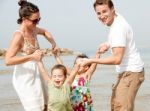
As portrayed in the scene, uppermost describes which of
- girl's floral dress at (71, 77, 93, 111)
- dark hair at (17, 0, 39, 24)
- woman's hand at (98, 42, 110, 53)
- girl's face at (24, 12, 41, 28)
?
dark hair at (17, 0, 39, 24)

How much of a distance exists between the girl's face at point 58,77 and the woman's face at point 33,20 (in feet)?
2.10

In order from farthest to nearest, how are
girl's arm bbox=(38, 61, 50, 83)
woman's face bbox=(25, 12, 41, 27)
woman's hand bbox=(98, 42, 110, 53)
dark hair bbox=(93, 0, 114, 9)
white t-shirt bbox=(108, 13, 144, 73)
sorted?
woman's hand bbox=(98, 42, 110, 53), girl's arm bbox=(38, 61, 50, 83), woman's face bbox=(25, 12, 41, 27), dark hair bbox=(93, 0, 114, 9), white t-shirt bbox=(108, 13, 144, 73)

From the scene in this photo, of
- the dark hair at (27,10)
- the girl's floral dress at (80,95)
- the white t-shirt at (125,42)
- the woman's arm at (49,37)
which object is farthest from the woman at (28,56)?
the white t-shirt at (125,42)

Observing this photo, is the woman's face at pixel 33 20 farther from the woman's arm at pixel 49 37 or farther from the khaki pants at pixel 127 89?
the khaki pants at pixel 127 89

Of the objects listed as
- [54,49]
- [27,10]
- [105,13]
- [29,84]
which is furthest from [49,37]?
[105,13]

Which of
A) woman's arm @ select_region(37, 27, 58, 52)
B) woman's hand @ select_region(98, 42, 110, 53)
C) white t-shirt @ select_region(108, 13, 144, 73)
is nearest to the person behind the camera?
white t-shirt @ select_region(108, 13, 144, 73)

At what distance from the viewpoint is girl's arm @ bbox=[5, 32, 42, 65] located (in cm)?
487

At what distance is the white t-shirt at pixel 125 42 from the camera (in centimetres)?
479

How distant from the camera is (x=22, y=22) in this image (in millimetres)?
5148

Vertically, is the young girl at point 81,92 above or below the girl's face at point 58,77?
below

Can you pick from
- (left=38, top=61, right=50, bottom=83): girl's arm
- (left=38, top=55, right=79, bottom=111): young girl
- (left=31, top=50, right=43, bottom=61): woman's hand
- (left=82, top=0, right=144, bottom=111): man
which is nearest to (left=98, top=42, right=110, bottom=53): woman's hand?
(left=82, top=0, right=144, bottom=111): man

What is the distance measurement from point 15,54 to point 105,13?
1.13 meters

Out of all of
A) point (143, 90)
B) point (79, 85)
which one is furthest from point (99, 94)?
point (79, 85)

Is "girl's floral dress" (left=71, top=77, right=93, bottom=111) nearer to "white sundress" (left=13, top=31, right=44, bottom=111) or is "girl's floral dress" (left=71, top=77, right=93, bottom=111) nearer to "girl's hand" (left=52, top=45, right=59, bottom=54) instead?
"girl's hand" (left=52, top=45, right=59, bottom=54)
